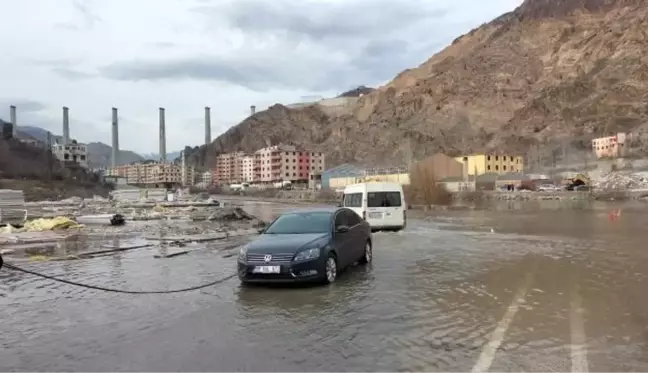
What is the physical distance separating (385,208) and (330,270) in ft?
41.3

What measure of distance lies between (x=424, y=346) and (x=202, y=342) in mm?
2606

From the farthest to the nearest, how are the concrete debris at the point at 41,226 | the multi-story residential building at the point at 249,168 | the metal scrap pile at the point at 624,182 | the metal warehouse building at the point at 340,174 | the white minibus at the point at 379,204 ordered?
the multi-story residential building at the point at 249,168 → the metal warehouse building at the point at 340,174 → the metal scrap pile at the point at 624,182 → the concrete debris at the point at 41,226 → the white minibus at the point at 379,204

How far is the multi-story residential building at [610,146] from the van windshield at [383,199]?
131 metres

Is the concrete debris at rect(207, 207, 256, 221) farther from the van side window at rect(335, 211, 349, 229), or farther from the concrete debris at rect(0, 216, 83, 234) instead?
the van side window at rect(335, 211, 349, 229)

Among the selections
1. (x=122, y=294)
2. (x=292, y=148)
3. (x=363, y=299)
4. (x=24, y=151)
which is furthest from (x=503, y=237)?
(x=292, y=148)

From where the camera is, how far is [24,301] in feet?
32.4

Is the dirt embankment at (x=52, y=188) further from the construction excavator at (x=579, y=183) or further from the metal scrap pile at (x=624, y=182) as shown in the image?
the metal scrap pile at (x=624, y=182)

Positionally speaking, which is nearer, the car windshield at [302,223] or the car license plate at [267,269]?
the car license plate at [267,269]

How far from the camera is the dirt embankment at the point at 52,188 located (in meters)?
89.2

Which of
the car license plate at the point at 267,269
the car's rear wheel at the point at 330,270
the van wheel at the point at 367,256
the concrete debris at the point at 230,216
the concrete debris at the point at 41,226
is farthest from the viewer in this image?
the concrete debris at the point at 230,216

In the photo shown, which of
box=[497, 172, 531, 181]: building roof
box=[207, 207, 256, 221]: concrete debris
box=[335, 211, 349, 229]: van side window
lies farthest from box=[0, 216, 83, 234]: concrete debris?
box=[497, 172, 531, 181]: building roof

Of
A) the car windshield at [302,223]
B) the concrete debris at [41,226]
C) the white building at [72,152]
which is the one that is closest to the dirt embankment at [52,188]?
the white building at [72,152]

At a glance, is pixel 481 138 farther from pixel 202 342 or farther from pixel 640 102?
pixel 202 342

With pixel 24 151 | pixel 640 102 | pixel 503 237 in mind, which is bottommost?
pixel 503 237
